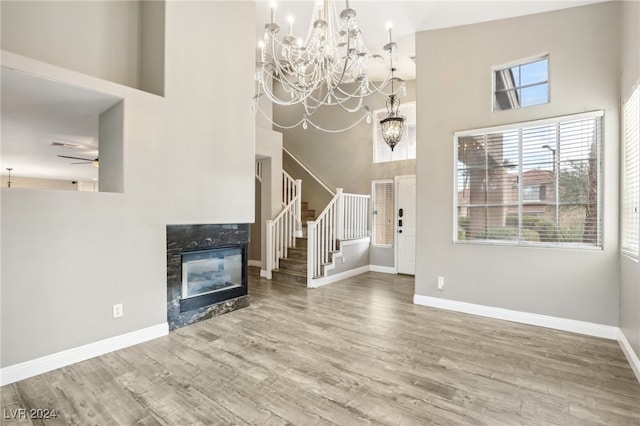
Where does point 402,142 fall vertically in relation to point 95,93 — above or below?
above

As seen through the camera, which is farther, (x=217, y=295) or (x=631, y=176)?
(x=217, y=295)

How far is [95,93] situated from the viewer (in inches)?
110

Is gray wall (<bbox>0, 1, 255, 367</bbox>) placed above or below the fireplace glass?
above

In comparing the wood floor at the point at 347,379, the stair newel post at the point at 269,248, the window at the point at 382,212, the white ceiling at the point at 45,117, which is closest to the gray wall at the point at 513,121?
the wood floor at the point at 347,379

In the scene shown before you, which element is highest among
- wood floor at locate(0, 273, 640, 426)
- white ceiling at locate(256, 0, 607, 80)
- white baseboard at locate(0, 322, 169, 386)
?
white ceiling at locate(256, 0, 607, 80)

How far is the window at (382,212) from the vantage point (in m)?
6.66

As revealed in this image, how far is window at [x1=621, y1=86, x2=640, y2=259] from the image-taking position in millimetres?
2562

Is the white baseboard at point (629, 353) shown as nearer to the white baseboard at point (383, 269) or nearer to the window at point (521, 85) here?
the window at point (521, 85)

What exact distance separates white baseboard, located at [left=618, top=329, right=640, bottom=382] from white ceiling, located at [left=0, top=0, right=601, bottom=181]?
3.46 m

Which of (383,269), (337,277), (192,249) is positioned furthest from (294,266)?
(192,249)

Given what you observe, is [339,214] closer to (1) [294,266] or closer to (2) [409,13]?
(1) [294,266]

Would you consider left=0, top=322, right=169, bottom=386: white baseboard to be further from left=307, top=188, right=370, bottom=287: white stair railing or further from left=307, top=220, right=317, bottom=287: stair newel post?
left=307, top=188, right=370, bottom=287: white stair railing

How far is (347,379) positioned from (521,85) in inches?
150

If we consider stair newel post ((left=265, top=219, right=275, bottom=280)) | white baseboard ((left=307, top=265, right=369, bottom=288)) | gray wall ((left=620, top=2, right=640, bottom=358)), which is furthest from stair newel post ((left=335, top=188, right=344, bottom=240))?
gray wall ((left=620, top=2, right=640, bottom=358))
